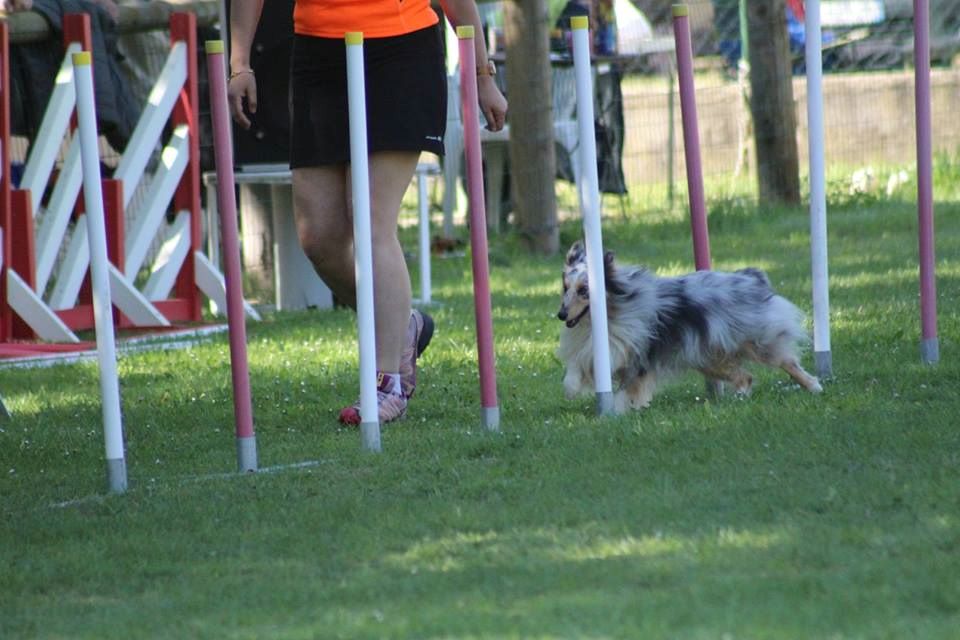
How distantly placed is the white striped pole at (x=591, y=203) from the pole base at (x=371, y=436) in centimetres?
75

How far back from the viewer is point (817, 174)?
555cm

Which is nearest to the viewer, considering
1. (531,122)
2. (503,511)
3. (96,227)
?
(503,511)

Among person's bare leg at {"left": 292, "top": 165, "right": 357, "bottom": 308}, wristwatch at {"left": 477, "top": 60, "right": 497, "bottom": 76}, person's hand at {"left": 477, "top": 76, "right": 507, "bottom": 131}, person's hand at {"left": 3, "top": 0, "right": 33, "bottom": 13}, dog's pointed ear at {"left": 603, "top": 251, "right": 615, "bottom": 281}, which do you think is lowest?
dog's pointed ear at {"left": 603, "top": 251, "right": 615, "bottom": 281}

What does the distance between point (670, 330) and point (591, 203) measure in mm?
581

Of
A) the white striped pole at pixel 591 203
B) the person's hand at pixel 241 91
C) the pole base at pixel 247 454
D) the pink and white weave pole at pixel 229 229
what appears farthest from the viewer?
the person's hand at pixel 241 91

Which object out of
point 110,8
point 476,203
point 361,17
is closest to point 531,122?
point 110,8

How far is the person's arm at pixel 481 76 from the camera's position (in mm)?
Answer: 5359

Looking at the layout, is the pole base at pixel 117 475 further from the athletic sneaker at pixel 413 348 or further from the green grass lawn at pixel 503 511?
the athletic sneaker at pixel 413 348

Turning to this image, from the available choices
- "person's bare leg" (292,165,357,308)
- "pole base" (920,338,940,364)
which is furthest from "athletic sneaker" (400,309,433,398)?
"pole base" (920,338,940,364)

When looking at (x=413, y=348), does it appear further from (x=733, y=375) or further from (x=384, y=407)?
(x=733, y=375)

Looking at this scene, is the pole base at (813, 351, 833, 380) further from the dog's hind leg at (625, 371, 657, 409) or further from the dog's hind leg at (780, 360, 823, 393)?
the dog's hind leg at (625, 371, 657, 409)

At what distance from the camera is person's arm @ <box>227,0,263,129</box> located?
5.27 m

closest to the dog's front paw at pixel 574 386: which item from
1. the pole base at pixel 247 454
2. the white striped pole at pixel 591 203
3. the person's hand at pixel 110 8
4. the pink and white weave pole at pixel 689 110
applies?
the white striped pole at pixel 591 203

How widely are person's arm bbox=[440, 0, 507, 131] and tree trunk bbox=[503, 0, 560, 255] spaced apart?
5282mm
